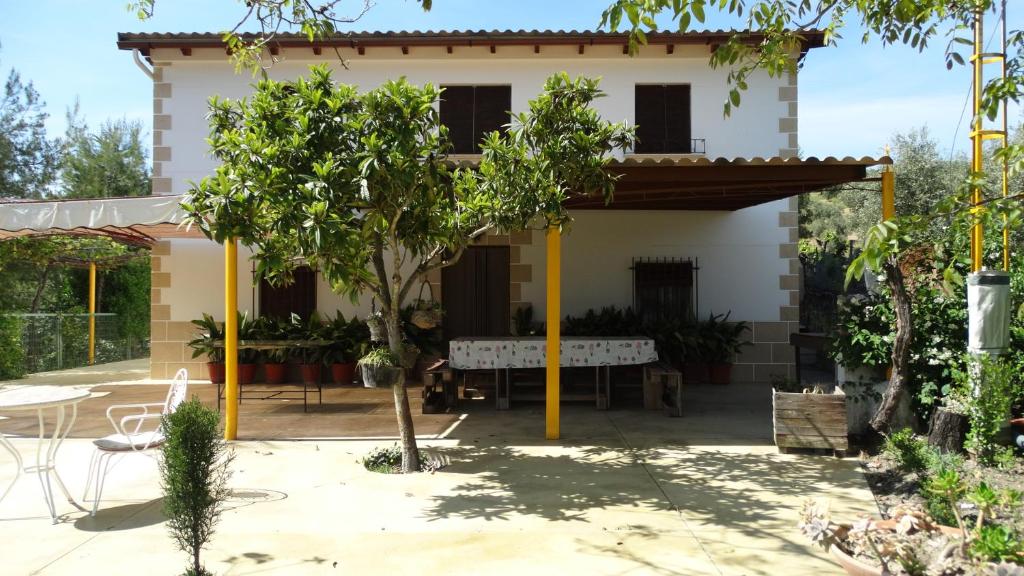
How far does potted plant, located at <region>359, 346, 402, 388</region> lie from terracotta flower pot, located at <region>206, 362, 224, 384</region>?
18.5 ft

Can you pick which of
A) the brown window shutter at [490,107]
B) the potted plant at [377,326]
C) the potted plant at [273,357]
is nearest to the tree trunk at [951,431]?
the potted plant at [377,326]

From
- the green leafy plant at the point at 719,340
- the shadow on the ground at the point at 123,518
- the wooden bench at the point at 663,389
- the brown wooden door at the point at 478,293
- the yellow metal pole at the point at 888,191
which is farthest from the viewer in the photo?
the brown wooden door at the point at 478,293

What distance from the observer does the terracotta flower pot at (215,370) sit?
34.4ft

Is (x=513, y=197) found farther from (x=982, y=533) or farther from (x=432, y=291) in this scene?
(x=432, y=291)

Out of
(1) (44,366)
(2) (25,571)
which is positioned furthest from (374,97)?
(1) (44,366)

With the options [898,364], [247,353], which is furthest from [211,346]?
[898,364]

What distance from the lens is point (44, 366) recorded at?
46.4 ft

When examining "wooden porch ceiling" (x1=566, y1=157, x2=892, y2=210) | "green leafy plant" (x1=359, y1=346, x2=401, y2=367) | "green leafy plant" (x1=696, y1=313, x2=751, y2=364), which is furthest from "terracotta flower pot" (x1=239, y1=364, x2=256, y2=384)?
"green leafy plant" (x1=696, y1=313, x2=751, y2=364)

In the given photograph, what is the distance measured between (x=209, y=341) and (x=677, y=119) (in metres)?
8.12

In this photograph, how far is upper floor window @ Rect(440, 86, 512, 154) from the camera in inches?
439

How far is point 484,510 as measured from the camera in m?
4.79

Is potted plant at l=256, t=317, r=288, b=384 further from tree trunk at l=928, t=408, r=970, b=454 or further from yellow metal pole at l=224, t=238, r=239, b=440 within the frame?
tree trunk at l=928, t=408, r=970, b=454

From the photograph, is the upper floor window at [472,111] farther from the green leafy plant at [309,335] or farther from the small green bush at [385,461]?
the small green bush at [385,461]

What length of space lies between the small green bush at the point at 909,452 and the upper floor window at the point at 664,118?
21.4 feet
